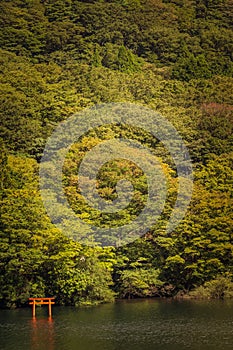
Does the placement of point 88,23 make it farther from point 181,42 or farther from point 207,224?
point 207,224

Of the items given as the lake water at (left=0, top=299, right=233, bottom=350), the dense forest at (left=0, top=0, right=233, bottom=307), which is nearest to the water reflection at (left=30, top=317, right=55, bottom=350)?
the lake water at (left=0, top=299, right=233, bottom=350)

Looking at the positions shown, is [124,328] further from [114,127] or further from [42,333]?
[114,127]

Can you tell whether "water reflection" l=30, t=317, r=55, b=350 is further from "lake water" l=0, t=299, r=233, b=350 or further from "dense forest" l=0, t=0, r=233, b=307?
"dense forest" l=0, t=0, r=233, b=307

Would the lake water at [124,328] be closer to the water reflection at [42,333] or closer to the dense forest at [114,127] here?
the water reflection at [42,333]

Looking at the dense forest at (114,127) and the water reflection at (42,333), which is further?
the dense forest at (114,127)

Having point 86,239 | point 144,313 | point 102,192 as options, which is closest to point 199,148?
point 102,192

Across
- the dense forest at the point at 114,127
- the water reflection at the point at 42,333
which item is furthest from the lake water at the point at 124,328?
the dense forest at the point at 114,127

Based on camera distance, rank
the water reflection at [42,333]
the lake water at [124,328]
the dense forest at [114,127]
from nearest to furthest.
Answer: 1. the lake water at [124,328]
2. the water reflection at [42,333]
3. the dense forest at [114,127]
